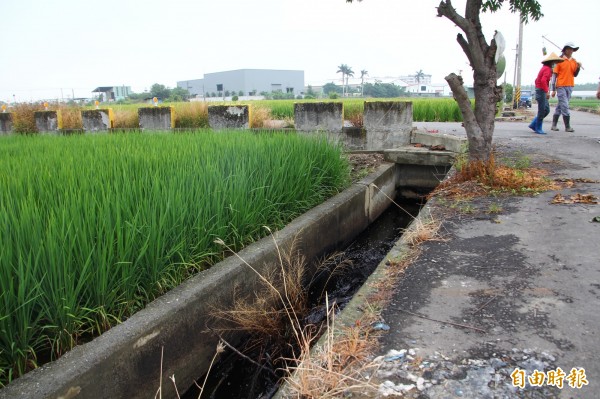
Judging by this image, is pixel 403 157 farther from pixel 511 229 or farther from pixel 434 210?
pixel 511 229

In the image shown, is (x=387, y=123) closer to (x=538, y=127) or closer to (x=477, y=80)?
(x=477, y=80)

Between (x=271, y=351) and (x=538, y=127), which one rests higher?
(x=538, y=127)

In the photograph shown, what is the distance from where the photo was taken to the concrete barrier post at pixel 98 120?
891 centimetres

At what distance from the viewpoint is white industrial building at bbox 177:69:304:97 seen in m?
98.0

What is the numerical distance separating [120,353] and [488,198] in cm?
374

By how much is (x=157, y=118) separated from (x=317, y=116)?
132 inches

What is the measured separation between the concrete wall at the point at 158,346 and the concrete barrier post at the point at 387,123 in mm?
4311

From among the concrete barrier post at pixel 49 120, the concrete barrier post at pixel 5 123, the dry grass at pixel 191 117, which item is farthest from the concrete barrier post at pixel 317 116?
the concrete barrier post at pixel 5 123


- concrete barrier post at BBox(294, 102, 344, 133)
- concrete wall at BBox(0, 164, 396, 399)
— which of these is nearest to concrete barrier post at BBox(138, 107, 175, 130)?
concrete barrier post at BBox(294, 102, 344, 133)

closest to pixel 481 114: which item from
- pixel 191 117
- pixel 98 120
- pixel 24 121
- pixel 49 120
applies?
pixel 191 117

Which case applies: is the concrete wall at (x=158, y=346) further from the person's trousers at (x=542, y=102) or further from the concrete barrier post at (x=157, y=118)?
the person's trousers at (x=542, y=102)

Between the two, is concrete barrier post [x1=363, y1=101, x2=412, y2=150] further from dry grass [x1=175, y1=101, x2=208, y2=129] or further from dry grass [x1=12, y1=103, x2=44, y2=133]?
dry grass [x1=12, y1=103, x2=44, y2=133]

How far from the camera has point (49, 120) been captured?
31.1ft

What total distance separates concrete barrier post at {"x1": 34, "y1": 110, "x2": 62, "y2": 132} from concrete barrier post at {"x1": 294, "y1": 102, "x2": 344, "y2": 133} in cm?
563
